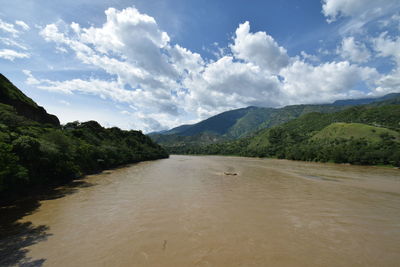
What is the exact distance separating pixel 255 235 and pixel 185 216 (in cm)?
611

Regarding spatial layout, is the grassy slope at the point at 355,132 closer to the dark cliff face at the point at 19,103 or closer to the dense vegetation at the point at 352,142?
the dense vegetation at the point at 352,142

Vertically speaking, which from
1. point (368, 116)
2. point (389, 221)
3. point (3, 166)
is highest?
point (368, 116)

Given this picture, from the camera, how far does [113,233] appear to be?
43.3 ft

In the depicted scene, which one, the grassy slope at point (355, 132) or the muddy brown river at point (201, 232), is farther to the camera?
the grassy slope at point (355, 132)

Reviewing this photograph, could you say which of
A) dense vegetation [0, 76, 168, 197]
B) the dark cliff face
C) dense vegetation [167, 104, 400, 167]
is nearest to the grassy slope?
dense vegetation [167, 104, 400, 167]

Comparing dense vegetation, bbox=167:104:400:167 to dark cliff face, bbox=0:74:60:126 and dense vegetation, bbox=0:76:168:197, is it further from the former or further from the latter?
dark cliff face, bbox=0:74:60:126

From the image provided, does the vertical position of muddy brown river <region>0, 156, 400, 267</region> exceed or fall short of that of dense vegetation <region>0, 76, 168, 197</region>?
it falls short

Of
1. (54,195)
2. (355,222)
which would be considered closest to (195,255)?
(355,222)

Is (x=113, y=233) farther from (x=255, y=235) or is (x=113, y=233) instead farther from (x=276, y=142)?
(x=276, y=142)

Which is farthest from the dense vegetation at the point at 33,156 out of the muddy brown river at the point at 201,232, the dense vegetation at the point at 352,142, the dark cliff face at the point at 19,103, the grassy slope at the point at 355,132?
the grassy slope at the point at 355,132

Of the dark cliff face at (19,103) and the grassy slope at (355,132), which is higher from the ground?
the dark cliff face at (19,103)

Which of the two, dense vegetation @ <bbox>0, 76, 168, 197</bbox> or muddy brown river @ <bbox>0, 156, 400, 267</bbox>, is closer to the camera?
muddy brown river @ <bbox>0, 156, 400, 267</bbox>

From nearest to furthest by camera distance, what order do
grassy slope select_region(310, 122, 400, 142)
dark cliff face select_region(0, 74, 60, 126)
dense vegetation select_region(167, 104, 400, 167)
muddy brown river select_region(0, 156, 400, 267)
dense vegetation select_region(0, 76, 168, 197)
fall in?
muddy brown river select_region(0, 156, 400, 267)
dense vegetation select_region(0, 76, 168, 197)
dark cliff face select_region(0, 74, 60, 126)
dense vegetation select_region(167, 104, 400, 167)
grassy slope select_region(310, 122, 400, 142)

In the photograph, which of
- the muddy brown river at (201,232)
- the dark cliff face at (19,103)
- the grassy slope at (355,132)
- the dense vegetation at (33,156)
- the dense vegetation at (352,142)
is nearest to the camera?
the muddy brown river at (201,232)
